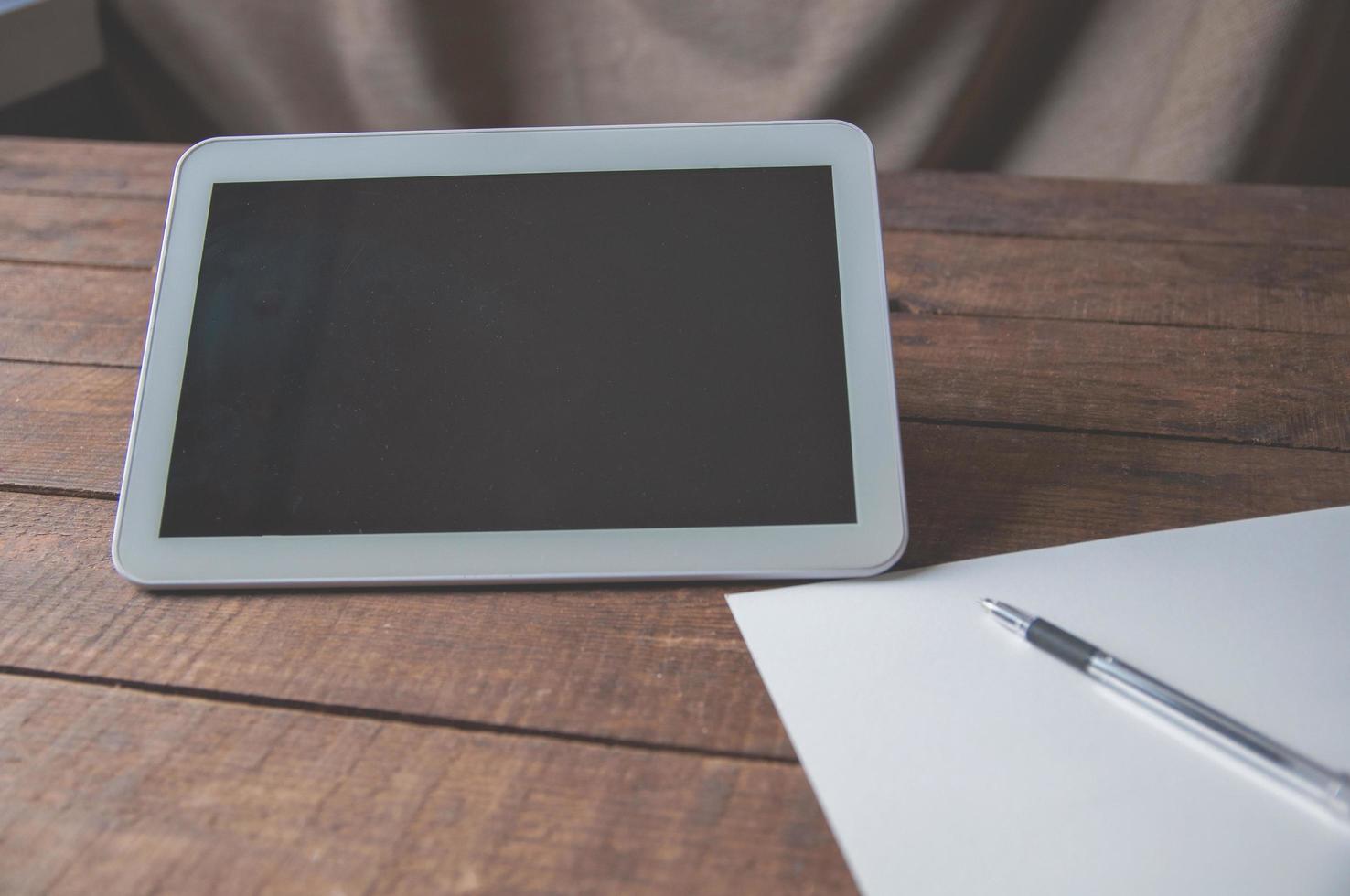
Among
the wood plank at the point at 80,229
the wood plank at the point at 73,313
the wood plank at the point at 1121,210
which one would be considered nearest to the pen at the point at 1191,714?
the wood plank at the point at 1121,210

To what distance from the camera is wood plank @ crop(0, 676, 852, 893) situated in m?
0.42

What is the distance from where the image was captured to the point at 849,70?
4.63 ft

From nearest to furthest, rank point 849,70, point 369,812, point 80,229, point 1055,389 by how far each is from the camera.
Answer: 1. point 369,812
2. point 1055,389
3. point 80,229
4. point 849,70

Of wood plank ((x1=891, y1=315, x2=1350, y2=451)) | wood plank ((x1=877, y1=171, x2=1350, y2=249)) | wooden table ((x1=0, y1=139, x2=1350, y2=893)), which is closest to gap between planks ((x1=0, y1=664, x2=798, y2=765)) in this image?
wooden table ((x1=0, y1=139, x2=1350, y2=893))

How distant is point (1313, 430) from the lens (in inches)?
25.0

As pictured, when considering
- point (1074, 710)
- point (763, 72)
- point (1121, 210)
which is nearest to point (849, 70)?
point (763, 72)

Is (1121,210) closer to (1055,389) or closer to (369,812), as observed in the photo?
(1055,389)

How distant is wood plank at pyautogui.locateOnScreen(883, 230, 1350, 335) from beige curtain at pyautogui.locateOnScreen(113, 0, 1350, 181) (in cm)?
59

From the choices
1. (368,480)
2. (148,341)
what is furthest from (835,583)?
(148,341)

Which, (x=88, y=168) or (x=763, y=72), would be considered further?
(x=763, y=72)

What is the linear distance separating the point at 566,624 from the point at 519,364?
14 centimetres

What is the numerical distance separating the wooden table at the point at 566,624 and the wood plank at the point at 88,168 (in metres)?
0.14

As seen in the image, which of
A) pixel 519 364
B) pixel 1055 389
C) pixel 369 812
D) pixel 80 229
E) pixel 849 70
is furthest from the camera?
pixel 849 70

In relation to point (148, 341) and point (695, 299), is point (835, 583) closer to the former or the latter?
point (695, 299)
